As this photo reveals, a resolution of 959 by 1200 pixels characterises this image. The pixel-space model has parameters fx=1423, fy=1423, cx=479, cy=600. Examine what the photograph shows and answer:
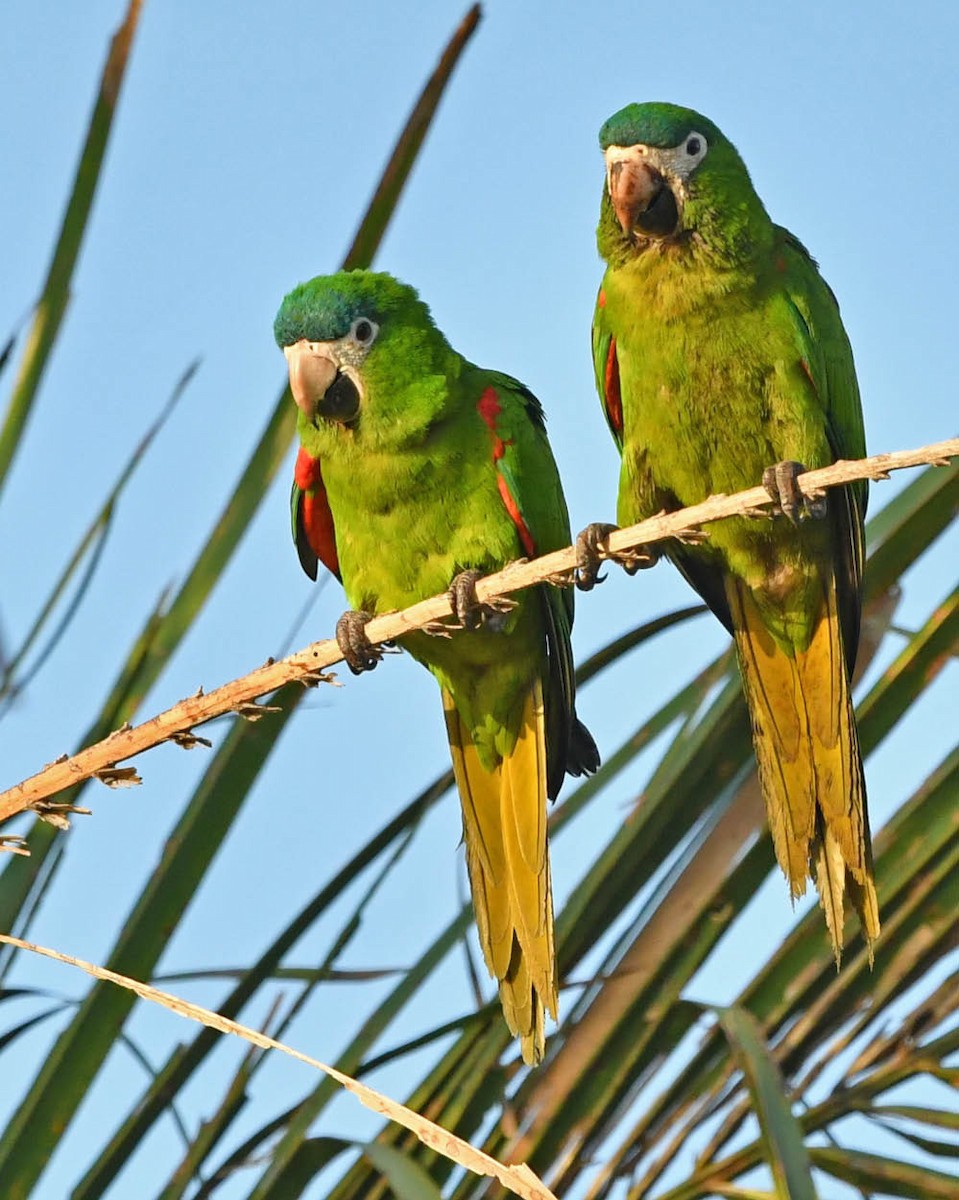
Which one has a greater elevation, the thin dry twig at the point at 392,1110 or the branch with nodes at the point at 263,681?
the branch with nodes at the point at 263,681

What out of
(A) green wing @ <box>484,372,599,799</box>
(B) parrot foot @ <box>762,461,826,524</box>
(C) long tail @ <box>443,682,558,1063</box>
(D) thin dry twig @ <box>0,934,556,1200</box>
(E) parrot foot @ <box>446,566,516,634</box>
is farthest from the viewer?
(A) green wing @ <box>484,372,599,799</box>

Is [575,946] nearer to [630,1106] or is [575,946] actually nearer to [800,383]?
[630,1106]

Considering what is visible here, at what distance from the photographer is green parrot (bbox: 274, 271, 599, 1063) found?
344cm

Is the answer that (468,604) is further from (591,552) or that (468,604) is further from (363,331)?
(363,331)

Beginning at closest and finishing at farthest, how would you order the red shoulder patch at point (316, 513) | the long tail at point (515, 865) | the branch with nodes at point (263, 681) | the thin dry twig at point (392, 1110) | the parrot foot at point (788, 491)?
1. the thin dry twig at point (392, 1110)
2. the branch with nodes at point (263, 681)
3. the long tail at point (515, 865)
4. the parrot foot at point (788, 491)
5. the red shoulder patch at point (316, 513)

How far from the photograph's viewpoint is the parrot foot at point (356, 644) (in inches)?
132

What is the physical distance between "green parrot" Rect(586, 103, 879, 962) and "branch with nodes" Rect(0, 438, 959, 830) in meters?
0.90

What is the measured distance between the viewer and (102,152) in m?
2.62

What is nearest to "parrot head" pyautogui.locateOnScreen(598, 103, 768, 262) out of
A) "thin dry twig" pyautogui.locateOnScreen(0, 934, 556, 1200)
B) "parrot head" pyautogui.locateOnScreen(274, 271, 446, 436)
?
"parrot head" pyautogui.locateOnScreen(274, 271, 446, 436)

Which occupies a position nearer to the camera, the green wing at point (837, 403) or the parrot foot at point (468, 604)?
the parrot foot at point (468, 604)

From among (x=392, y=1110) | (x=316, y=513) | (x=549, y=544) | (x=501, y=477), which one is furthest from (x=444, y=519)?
(x=392, y=1110)

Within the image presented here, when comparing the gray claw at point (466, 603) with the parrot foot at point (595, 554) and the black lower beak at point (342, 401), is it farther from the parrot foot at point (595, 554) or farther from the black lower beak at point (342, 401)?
the black lower beak at point (342, 401)

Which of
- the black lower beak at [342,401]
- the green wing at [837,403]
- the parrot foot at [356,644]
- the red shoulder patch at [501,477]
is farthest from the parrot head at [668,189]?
the parrot foot at [356,644]

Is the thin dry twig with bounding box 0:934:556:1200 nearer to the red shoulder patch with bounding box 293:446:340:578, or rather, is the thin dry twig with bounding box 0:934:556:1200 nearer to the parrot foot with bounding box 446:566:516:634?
the parrot foot with bounding box 446:566:516:634
